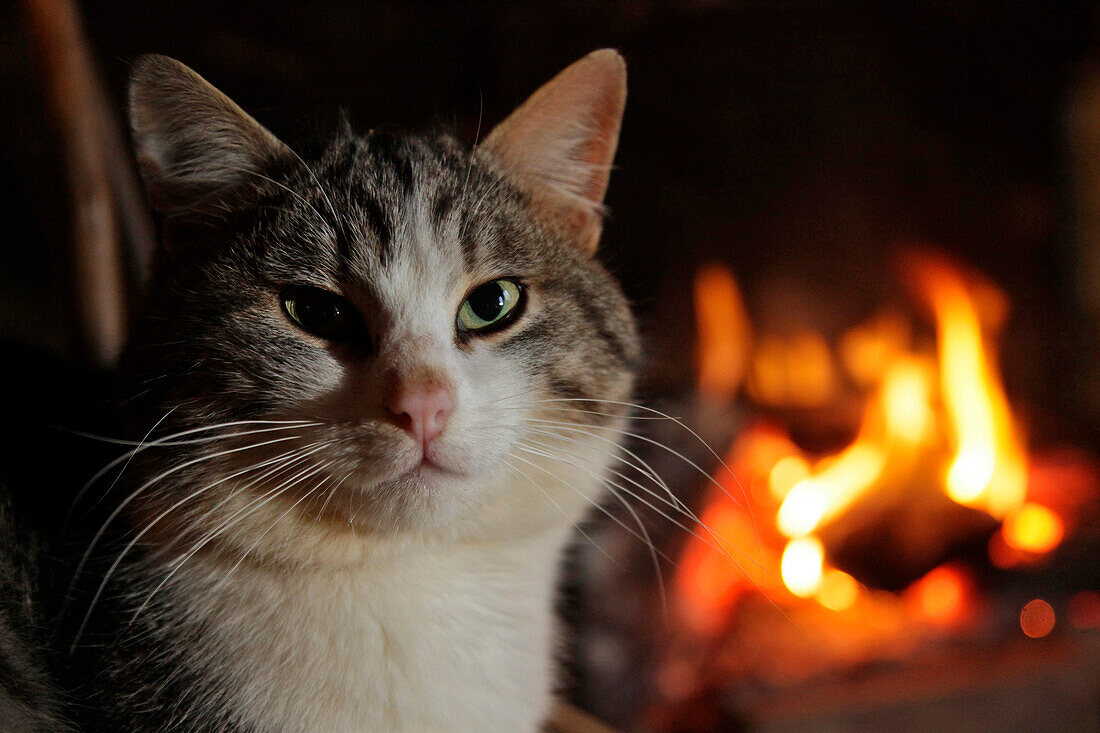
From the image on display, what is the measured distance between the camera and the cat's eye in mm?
798

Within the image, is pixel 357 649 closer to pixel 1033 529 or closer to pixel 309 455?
pixel 309 455

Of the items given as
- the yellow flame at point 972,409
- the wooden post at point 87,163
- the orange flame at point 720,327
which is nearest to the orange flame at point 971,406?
the yellow flame at point 972,409

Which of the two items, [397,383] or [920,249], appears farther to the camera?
[920,249]

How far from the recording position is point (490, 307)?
2.78ft

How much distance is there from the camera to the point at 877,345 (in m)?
2.06

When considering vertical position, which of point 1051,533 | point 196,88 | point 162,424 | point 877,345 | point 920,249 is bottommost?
point 162,424

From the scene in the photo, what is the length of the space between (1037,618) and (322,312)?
5.48 feet

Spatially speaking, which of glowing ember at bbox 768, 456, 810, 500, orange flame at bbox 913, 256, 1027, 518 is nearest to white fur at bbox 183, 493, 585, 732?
glowing ember at bbox 768, 456, 810, 500

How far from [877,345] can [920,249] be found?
289mm

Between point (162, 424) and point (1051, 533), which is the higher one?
point (1051, 533)

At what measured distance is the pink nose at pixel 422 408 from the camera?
0.68 m

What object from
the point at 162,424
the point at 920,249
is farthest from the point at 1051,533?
the point at 162,424

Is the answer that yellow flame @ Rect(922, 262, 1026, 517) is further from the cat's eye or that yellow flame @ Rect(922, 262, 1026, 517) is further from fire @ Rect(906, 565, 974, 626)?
the cat's eye

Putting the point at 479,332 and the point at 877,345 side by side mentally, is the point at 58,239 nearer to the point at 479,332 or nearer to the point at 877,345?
the point at 479,332
